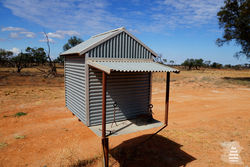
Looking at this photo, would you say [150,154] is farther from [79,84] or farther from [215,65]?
[215,65]

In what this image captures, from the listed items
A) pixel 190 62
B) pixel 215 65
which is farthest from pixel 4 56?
pixel 215 65

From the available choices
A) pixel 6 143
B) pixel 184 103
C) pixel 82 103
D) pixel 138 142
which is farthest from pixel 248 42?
pixel 6 143

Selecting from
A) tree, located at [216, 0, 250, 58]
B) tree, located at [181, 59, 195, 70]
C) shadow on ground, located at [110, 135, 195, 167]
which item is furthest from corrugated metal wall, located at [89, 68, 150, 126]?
tree, located at [181, 59, 195, 70]

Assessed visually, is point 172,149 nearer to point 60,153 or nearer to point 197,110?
point 60,153

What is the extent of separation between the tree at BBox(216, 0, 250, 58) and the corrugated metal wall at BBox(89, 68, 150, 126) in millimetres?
23371

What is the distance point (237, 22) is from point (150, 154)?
2499cm

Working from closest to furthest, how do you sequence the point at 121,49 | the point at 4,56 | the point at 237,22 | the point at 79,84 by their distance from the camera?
the point at 121,49 → the point at 79,84 → the point at 237,22 → the point at 4,56

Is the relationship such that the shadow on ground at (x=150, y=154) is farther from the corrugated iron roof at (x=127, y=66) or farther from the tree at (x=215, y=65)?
the tree at (x=215, y=65)

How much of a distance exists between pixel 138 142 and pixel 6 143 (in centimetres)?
533

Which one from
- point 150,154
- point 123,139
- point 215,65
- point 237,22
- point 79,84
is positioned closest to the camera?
point 79,84

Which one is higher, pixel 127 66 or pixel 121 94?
pixel 127 66

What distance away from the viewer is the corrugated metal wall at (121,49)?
231 inches

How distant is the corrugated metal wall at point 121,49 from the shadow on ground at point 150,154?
3.44m

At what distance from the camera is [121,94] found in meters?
6.41
